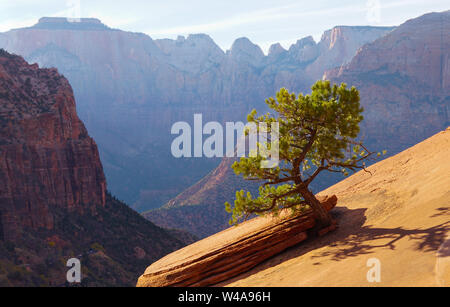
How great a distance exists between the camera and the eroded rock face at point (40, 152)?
61094mm

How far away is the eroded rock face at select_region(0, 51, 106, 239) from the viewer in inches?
2405

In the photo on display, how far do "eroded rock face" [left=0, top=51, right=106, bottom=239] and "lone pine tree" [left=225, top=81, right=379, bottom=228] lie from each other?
48.6 meters

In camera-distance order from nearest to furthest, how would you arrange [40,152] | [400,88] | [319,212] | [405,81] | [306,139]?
[306,139]
[319,212]
[40,152]
[400,88]
[405,81]

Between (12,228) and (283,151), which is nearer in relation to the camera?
(283,151)

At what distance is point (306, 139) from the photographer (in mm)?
18719

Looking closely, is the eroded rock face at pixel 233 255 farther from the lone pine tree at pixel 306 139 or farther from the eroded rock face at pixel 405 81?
the eroded rock face at pixel 405 81

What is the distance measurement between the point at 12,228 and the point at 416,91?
538 feet

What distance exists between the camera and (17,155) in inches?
2479

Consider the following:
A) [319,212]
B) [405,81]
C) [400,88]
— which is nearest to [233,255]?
[319,212]

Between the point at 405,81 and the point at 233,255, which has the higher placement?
the point at 405,81

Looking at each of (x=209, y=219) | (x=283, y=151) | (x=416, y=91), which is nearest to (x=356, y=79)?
(x=416, y=91)

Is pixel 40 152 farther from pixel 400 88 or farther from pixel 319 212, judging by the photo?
pixel 400 88

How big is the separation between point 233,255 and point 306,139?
6002 mm
